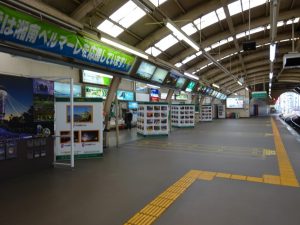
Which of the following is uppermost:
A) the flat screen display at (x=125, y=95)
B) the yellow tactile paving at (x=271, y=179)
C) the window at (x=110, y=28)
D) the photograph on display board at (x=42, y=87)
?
the window at (x=110, y=28)

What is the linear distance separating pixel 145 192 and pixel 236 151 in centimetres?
509

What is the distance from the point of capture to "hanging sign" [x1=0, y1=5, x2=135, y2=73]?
16.5 feet

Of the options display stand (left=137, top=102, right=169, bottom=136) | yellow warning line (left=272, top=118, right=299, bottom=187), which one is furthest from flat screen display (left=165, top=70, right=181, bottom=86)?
yellow warning line (left=272, top=118, right=299, bottom=187)

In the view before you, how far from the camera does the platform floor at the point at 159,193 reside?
132 inches

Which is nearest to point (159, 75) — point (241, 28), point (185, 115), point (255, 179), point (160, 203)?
point (241, 28)

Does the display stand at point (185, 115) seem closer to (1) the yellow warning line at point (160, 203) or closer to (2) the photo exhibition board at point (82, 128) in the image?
(2) the photo exhibition board at point (82, 128)

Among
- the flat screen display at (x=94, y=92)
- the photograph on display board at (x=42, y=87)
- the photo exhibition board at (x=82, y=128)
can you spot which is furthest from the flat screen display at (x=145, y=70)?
the photograph on display board at (x=42, y=87)

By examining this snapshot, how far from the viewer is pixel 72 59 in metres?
7.01

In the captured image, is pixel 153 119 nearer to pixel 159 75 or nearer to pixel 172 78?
pixel 159 75

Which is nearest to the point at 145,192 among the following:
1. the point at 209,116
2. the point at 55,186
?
the point at 55,186

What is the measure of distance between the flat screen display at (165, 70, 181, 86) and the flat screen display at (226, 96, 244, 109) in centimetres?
2496

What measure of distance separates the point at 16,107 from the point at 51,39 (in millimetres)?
1884

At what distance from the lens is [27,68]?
1101 cm

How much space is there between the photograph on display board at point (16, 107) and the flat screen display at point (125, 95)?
37.1 ft
